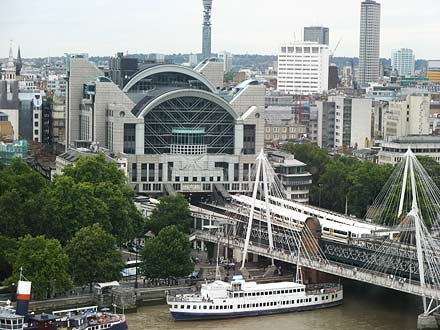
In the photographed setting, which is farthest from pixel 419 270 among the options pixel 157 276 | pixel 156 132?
pixel 156 132

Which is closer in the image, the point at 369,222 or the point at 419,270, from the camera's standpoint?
the point at 419,270

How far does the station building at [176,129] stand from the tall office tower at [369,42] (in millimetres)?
102586

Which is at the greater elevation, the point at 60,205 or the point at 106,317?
the point at 60,205

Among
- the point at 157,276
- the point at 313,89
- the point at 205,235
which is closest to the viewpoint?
the point at 157,276

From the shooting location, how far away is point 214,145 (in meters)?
56.1

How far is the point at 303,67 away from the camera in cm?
14000

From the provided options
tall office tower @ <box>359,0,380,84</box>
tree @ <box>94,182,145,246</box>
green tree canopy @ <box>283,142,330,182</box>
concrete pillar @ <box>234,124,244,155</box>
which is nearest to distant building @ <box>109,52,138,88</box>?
concrete pillar @ <box>234,124,244,155</box>

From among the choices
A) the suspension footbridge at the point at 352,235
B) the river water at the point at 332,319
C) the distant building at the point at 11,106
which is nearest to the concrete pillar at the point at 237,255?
the suspension footbridge at the point at 352,235

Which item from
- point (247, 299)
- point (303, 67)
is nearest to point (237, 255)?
point (247, 299)

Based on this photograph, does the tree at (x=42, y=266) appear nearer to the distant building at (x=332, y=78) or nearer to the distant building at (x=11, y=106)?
the distant building at (x=11, y=106)

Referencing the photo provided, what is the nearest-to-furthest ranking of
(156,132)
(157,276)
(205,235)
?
1. (157,276)
2. (205,235)
3. (156,132)

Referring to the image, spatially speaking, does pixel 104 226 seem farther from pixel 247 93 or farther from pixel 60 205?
pixel 247 93

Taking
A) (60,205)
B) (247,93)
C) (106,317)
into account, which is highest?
(247,93)

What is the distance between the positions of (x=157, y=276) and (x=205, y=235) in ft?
22.5
